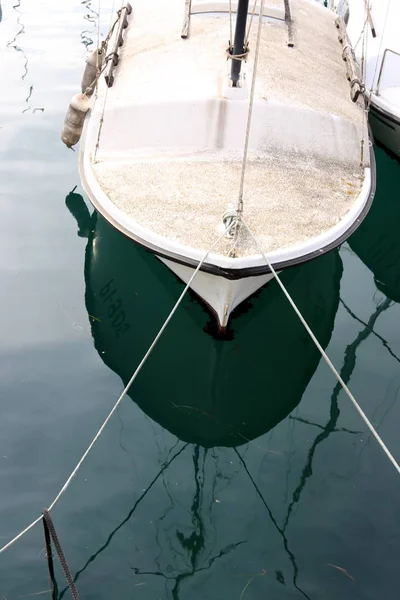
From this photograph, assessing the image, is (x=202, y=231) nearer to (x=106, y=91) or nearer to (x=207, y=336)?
(x=207, y=336)

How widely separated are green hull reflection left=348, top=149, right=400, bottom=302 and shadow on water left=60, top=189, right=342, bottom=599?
0.65m

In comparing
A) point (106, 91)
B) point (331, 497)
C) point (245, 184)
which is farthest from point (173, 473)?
point (106, 91)

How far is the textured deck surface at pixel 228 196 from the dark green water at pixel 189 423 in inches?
49.0

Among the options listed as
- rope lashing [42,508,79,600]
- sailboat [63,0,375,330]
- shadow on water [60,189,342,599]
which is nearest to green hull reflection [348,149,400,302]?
shadow on water [60,189,342,599]

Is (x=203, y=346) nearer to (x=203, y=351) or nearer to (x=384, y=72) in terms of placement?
(x=203, y=351)

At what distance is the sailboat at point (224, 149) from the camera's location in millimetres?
6098

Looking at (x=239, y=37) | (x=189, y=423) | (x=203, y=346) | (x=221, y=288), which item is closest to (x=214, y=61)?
(x=239, y=37)

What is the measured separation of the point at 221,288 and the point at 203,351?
3.33 feet

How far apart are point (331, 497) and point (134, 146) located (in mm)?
4499

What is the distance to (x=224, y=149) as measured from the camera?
24.1 feet

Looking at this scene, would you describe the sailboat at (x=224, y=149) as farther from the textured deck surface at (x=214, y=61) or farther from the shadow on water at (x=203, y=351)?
the shadow on water at (x=203, y=351)

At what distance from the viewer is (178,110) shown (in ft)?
24.5

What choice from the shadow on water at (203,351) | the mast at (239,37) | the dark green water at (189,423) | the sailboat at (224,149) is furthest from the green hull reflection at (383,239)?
the mast at (239,37)

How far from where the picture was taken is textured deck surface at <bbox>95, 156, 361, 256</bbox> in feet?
20.3
